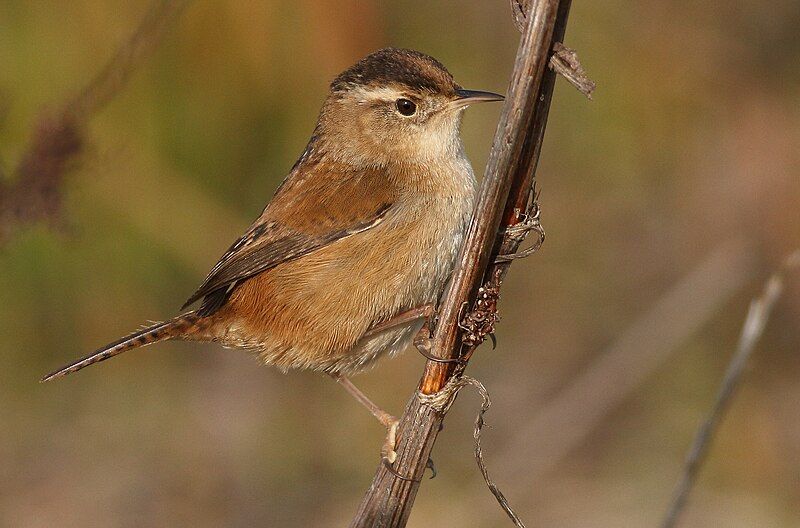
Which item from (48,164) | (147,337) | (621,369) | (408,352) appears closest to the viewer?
(48,164)

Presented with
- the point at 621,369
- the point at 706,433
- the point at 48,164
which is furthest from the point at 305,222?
the point at 621,369

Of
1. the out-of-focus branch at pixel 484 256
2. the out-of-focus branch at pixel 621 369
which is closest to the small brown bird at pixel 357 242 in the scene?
the out-of-focus branch at pixel 484 256

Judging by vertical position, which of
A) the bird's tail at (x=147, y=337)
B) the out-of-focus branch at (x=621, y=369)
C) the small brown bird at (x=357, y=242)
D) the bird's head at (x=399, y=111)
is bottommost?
the out-of-focus branch at (x=621, y=369)

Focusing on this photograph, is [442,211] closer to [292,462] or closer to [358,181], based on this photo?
[358,181]

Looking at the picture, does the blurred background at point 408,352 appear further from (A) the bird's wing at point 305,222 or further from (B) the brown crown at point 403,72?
(A) the bird's wing at point 305,222

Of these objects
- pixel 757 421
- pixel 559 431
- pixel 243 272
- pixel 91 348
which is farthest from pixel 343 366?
pixel 757 421

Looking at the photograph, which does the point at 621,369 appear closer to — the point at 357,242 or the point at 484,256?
the point at 357,242

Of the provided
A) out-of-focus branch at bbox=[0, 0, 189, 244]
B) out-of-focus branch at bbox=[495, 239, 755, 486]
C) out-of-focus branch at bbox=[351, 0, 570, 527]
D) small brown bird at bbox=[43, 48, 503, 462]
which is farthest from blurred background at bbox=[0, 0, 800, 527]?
out-of-focus branch at bbox=[351, 0, 570, 527]

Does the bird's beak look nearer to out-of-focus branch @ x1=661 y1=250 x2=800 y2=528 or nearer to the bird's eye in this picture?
the bird's eye
